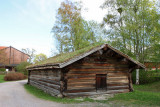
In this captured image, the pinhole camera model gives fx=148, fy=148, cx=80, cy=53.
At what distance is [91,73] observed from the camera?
11391 millimetres

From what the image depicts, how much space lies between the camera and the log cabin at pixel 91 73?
34.0ft

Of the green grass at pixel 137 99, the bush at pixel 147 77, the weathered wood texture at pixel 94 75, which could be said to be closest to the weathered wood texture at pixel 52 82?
the weathered wood texture at pixel 94 75

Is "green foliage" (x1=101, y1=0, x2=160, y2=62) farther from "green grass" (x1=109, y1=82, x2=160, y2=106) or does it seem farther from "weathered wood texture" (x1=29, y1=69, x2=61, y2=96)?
"weathered wood texture" (x1=29, y1=69, x2=61, y2=96)

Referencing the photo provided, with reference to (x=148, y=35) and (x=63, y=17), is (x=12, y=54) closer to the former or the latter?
(x=63, y=17)

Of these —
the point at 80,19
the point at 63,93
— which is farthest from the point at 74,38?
the point at 63,93

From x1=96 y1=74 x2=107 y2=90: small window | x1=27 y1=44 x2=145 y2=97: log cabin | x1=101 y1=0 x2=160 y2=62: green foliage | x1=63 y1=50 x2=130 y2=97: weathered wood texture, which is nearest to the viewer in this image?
x1=27 y1=44 x2=145 y2=97: log cabin

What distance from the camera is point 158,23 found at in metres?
19.2

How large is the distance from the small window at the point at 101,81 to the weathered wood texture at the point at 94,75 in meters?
0.24

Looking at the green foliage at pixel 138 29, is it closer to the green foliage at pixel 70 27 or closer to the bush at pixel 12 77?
the green foliage at pixel 70 27

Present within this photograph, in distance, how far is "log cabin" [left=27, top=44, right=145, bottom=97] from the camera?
1035 centimetres

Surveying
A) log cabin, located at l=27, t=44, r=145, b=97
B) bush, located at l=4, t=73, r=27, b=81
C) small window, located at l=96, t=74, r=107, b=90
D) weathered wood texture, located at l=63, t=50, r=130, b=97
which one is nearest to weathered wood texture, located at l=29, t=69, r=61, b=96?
log cabin, located at l=27, t=44, r=145, b=97

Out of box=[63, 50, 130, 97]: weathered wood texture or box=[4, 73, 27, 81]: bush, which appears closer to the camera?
box=[63, 50, 130, 97]: weathered wood texture

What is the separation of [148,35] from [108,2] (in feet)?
27.5

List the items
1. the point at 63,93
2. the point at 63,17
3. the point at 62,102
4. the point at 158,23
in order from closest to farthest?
the point at 62,102, the point at 63,93, the point at 158,23, the point at 63,17
